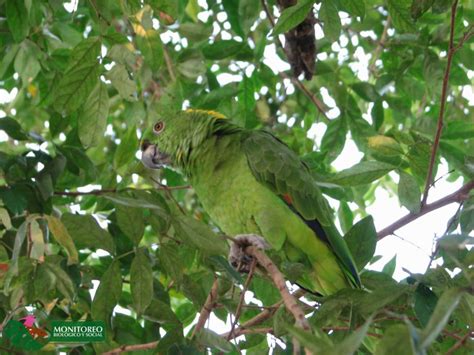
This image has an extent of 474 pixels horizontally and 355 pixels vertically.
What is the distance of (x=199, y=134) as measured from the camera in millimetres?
2541

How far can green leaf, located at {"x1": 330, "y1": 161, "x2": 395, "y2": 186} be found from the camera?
6.56ft

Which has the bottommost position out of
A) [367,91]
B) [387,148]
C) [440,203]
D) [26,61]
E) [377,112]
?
[440,203]

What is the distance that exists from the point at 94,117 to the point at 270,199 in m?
0.66

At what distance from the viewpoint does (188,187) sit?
8.26 ft

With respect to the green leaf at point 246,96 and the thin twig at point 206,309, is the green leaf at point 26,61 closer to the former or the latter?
the green leaf at point 246,96

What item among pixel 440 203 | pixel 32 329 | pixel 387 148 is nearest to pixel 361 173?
pixel 387 148

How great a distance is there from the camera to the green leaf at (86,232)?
69.1 inches

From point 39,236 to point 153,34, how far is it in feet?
2.57

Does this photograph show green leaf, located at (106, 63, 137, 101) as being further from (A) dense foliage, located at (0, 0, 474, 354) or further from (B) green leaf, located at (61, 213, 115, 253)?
(B) green leaf, located at (61, 213, 115, 253)

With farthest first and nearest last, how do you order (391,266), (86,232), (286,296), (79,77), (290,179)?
(290,179) < (391,266) < (79,77) < (86,232) < (286,296)

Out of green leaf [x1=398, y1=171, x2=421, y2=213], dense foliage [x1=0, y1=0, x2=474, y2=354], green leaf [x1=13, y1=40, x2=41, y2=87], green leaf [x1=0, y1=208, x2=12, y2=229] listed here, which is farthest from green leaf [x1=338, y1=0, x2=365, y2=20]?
green leaf [x1=13, y1=40, x2=41, y2=87]

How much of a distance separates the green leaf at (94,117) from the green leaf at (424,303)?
1.15m

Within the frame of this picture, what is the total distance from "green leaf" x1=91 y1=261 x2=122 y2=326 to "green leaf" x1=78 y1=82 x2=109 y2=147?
547 millimetres

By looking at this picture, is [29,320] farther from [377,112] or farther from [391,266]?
[377,112]
